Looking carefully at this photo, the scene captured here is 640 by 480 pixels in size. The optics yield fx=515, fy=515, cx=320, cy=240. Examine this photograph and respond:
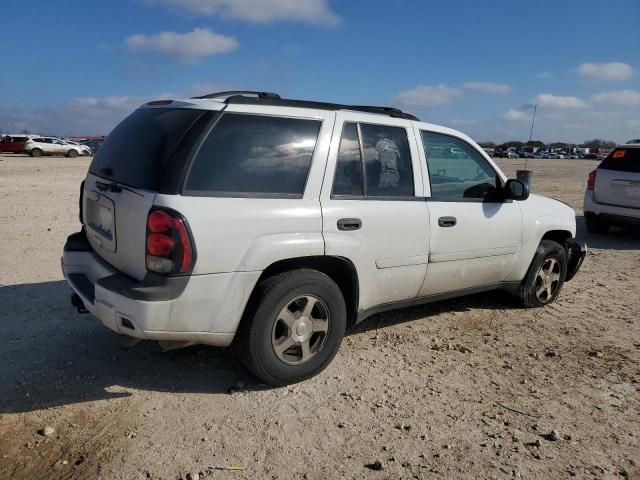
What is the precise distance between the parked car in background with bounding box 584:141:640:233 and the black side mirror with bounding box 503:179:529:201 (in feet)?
17.8

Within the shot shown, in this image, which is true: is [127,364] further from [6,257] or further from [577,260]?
[577,260]

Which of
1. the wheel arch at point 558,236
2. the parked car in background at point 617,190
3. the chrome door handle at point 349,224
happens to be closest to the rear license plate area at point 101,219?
the chrome door handle at point 349,224

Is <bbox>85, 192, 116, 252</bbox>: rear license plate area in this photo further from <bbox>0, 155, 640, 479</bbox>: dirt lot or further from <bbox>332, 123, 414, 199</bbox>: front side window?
<bbox>332, 123, 414, 199</bbox>: front side window

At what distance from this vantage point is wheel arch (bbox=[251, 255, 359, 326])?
134 inches

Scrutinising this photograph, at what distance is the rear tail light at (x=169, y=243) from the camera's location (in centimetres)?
290

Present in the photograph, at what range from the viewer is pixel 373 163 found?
385 centimetres

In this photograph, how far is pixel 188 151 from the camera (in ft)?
10.0

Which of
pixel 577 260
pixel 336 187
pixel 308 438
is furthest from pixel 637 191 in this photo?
pixel 308 438

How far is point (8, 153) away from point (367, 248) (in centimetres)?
3882

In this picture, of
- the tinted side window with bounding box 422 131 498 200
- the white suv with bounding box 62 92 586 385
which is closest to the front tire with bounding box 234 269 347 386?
the white suv with bounding box 62 92 586 385

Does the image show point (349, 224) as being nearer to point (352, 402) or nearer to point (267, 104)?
point (267, 104)

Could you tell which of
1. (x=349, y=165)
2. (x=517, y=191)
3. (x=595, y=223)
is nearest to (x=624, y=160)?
(x=595, y=223)

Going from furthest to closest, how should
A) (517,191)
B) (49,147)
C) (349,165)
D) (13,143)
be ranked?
(49,147)
(13,143)
(517,191)
(349,165)

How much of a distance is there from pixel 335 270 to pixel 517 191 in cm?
200
